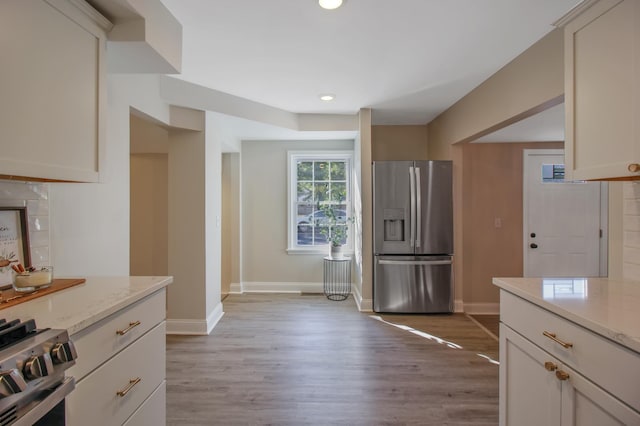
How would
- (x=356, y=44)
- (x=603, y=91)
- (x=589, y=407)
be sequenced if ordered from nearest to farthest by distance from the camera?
(x=589, y=407) < (x=603, y=91) < (x=356, y=44)

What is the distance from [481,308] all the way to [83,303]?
4138 millimetres

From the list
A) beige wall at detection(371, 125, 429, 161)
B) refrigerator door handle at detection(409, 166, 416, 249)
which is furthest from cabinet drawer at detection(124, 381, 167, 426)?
beige wall at detection(371, 125, 429, 161)

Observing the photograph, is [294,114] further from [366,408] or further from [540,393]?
[540,393]

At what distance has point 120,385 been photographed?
1.17 meters

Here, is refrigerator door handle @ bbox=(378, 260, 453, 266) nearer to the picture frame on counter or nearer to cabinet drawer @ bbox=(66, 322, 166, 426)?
cabinet drawer @ bbox=(66, 322, 166, 426)

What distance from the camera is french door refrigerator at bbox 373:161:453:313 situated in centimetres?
385

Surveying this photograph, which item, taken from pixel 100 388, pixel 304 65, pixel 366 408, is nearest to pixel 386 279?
pixel 366 408

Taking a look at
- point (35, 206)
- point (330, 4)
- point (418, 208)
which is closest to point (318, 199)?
point (418, 208)

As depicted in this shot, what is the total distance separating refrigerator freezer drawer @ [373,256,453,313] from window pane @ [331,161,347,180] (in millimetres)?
1601

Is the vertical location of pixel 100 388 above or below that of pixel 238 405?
above

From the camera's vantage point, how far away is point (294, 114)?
4.09 metres

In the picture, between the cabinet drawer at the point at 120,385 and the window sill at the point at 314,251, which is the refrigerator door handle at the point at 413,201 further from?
the cabinet drawer at the point at 120,385

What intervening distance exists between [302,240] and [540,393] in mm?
3826

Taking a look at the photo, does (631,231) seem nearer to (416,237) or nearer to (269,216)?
(416,237)
